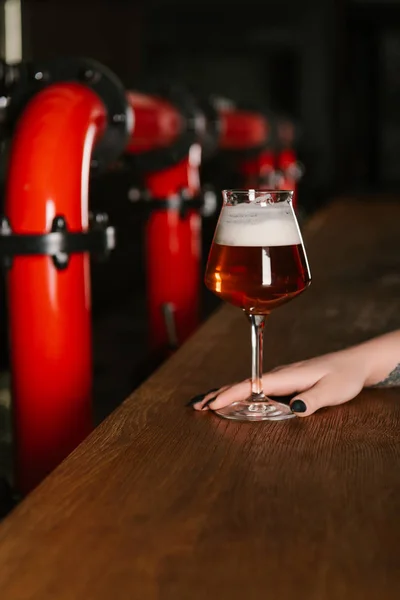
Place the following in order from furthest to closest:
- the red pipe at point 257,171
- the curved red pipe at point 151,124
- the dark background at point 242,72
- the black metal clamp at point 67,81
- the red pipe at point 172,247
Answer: the red pipe at point 257,171 < the dark background at point 242,72 < the red pipe at point 172,247 < the curved red pipe at point 151,124 < the black metal clamp at point 67,81

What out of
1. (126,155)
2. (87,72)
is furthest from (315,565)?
(126,155)

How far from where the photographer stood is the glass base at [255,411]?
102cm

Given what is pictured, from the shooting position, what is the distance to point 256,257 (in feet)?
Result: 3.22

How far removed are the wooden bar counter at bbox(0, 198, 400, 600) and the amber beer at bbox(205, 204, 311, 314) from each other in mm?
139

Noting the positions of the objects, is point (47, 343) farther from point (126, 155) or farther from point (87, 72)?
point (126, 155)

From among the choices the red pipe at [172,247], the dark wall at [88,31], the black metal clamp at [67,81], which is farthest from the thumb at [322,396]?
the dark wall at [88,31]

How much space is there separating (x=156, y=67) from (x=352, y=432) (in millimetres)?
6906

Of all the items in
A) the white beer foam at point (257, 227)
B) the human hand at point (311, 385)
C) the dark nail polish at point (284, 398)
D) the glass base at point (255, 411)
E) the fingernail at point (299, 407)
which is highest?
the white beer foam at point (257, 227)

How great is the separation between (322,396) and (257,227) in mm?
205

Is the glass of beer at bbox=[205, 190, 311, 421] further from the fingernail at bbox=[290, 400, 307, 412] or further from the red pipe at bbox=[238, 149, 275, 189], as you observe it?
the red pipe at bbox=[238, 149, 275, 189]

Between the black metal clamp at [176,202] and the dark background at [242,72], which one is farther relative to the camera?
the dark background at [242,72]

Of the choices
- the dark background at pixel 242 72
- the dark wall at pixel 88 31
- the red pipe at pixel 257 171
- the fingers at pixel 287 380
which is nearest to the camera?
the fingers at pixel 287 380

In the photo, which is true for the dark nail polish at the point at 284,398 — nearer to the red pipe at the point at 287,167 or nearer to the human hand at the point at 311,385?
the human hand at the point at 311,385

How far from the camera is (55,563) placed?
657 mm
